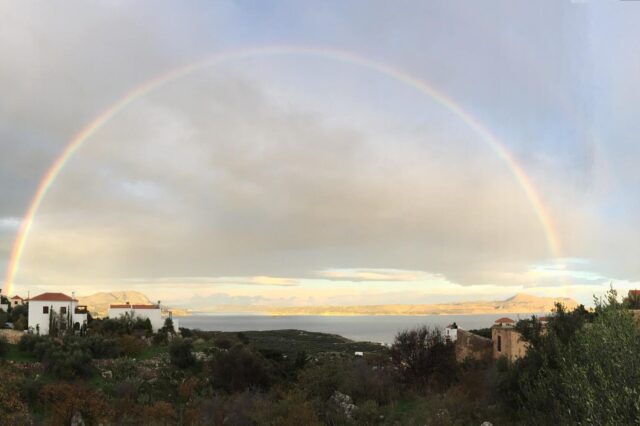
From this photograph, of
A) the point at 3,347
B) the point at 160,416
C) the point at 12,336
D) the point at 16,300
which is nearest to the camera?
the point at 160,416

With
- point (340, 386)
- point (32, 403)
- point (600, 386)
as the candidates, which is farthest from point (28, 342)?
point (600, 386)

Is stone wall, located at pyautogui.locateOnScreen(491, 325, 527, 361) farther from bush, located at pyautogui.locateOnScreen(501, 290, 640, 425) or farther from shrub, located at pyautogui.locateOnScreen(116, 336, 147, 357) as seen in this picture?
shrub, located at pyautogui.locateOnScreen(116, 336, 147, 357)

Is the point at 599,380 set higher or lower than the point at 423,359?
higher

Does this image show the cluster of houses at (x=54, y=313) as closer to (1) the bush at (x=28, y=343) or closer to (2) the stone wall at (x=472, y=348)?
(1) the bush at (x=28, y=343)

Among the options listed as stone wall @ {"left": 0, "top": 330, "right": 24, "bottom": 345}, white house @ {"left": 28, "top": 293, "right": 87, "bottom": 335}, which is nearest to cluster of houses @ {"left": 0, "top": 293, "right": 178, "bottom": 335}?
white house @ {"left": 28, "top": 293, "right": 87, "bottom": 335}

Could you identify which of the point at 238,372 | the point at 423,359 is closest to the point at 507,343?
the point at 423,359

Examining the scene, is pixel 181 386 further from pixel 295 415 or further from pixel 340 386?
pixel 295 415

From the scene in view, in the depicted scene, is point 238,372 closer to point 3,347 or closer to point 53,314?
point 3,347
